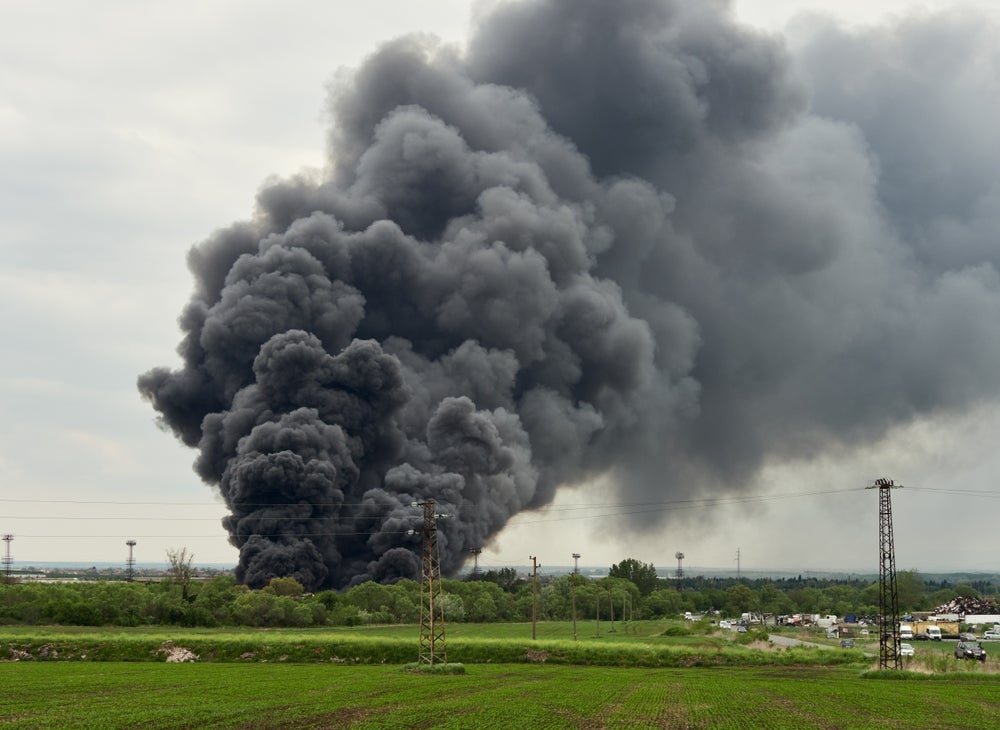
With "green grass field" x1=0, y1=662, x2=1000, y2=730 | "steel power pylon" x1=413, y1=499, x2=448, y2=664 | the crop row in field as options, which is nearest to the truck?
the crop row in field

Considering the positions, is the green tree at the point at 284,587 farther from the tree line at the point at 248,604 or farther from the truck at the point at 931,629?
the truck at the point at 931,629

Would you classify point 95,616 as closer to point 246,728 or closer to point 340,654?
point 340,654

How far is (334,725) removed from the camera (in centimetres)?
3534

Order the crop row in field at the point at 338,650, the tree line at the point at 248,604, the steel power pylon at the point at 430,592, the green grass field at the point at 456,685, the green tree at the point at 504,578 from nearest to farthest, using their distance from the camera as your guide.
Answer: the green grass field at the point at 456,685
the steel power pylon at the point at 430,592
the crop row in field at the point at 338,650
the tree line at the point at 248,604
the green tree at the point at 504,578

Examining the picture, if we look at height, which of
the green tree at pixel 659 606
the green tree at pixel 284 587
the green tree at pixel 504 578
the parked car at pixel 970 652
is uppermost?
the green tree at pixel 284 587

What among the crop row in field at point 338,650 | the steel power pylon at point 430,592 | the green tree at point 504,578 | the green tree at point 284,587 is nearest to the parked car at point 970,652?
the crop row in field at point 338,650

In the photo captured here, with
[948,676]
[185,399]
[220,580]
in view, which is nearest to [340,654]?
[948,676]

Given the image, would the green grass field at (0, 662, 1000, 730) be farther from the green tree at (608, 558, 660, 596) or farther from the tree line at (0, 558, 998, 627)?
the green tree at (608, 558, 660, 596)

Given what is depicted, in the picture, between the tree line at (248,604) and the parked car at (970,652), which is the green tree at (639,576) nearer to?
the tree line at (248,604)

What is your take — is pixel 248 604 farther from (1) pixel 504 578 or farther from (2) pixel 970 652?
(1) pixel 504 578

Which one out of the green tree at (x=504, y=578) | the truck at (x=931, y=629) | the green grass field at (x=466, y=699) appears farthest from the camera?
the green tree at (x=504, y=578)

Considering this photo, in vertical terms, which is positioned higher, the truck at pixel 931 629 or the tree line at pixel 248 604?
the tree line at pixel 248 604

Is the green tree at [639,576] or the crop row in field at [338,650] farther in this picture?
the green tree at [639,576]

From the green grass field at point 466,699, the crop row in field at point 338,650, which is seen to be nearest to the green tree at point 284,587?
the crop row in field at point 338,650
